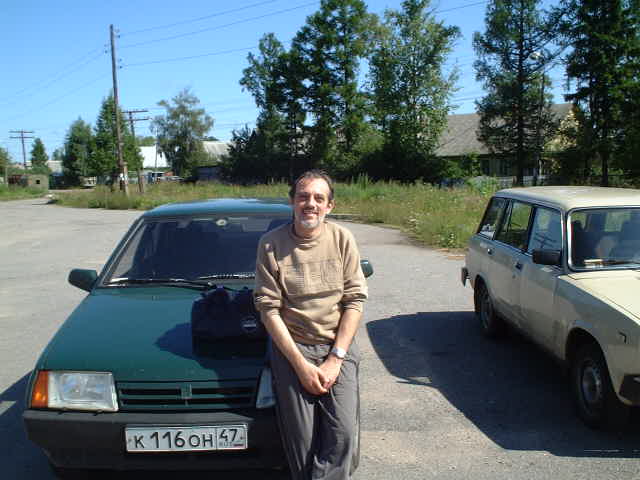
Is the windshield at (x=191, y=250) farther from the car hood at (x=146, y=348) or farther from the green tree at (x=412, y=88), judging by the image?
the green tree at (x=412, y=88)

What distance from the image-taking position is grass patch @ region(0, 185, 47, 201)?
6769 cm

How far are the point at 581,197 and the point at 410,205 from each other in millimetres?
17850

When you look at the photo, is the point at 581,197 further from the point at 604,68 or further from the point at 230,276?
the point at 604,68

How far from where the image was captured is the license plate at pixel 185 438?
10.4ft

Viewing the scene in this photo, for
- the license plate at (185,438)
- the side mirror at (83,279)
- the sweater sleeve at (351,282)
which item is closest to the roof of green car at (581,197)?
the sweater sleeve at (351,282)

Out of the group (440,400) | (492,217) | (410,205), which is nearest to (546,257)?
(440,400)

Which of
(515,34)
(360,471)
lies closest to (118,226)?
(360,471)

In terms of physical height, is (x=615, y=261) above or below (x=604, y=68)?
below

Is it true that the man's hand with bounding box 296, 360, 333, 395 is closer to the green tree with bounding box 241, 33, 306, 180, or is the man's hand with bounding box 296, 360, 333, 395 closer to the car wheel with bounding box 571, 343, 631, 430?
the car wheel with bounding box 571, 343, 631, 430

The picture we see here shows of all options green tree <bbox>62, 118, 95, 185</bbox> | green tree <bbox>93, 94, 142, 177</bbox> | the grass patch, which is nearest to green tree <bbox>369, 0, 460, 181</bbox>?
green tree <bbox>93, 94, 142, 177</bbox>

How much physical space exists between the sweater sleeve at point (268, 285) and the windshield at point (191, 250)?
4.92 feet

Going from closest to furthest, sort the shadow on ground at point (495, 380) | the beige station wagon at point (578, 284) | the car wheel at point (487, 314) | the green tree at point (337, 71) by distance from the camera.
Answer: the beige station wagon at point (578, 284)
the shadow on ground at point (495, 380)
the car wheel at point (487, 314)
the green tree at point (337, 71)

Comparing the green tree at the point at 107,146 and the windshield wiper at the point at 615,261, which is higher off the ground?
the green tree at the point at 107,146

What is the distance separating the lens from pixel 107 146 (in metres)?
71.2
